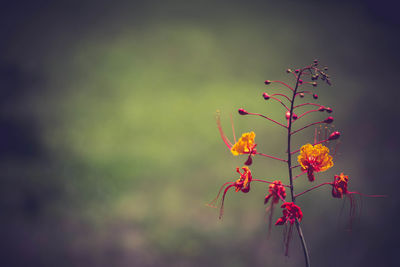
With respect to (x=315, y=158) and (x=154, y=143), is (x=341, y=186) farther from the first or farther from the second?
(x=154, y=143)

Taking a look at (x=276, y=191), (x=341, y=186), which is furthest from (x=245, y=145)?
(x=341, y=186)

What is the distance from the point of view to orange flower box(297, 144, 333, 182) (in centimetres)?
90

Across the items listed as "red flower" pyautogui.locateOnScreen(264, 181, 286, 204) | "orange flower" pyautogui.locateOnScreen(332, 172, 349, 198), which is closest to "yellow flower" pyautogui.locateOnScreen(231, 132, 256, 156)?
"red flower" pyautogui.locateOnScreen(264, 181, 286, 204)

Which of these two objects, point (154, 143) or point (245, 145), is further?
point (154, 143)

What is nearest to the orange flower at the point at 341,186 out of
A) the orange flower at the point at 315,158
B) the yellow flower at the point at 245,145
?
the orange flower at the point at 315,158

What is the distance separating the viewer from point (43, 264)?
224cm

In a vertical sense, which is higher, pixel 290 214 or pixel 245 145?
pixel 245 145

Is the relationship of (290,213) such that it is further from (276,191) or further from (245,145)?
(245,145)

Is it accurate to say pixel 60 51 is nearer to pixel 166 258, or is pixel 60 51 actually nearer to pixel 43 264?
pixel 43 264

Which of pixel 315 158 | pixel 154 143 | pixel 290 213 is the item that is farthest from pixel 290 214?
pixel 154 143

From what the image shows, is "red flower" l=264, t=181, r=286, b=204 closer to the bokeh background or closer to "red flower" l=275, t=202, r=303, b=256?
"red flower" l=275, t=202, r=303, b=256

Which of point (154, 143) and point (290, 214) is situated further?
point (154, 143)

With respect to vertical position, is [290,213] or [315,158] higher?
[315,158]

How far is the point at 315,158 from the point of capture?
914 mm
